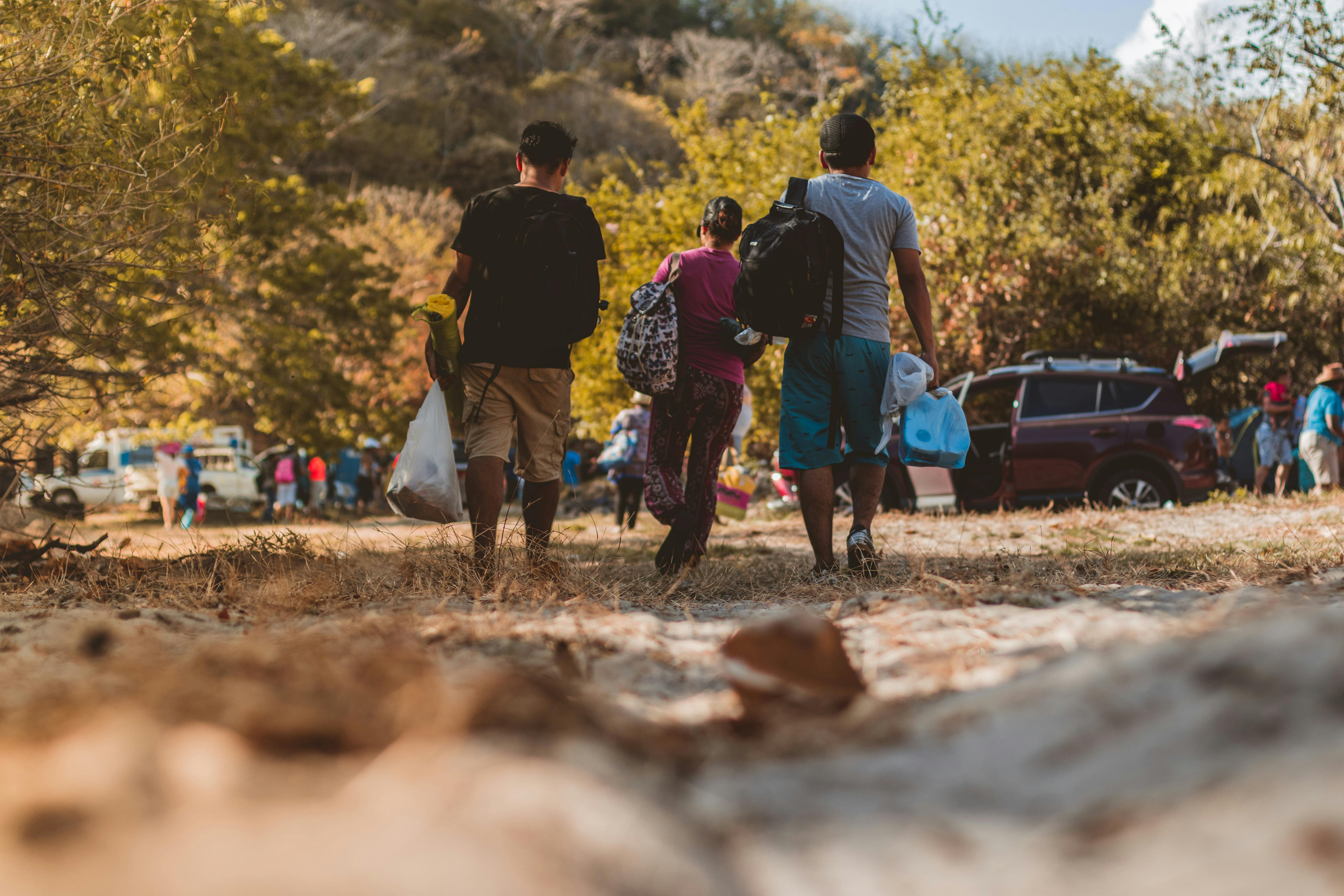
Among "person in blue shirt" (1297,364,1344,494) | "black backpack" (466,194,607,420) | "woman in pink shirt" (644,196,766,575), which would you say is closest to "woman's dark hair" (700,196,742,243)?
"woman in pink shirt" (644,196,766,575)

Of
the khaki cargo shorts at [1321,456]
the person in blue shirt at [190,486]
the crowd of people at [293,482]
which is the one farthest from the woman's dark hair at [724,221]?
the person in blue shirt at [190,486]

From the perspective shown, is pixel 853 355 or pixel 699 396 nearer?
pixel 853 355

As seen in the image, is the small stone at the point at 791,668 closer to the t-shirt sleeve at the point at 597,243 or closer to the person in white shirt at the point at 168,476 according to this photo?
the t-shirt sleeve at the point at 597,243

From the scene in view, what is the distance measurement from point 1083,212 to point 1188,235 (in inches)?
72.1

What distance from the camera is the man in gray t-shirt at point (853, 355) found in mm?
4586

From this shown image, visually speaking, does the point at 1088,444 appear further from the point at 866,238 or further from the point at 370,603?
the point at 370,603

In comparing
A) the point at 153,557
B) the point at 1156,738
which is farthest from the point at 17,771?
the point at 153,557

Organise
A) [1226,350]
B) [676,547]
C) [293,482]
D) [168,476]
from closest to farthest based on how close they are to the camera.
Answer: [676,547]
[1226,350]
[168,476]
[293,482]

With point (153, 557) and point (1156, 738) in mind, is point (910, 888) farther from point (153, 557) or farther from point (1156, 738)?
point (153, 557)

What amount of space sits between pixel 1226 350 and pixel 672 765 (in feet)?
41.7

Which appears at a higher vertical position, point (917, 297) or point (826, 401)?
point (917, 297)

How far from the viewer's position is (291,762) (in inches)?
53.4

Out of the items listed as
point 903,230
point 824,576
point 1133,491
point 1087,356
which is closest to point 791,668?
point 824,576

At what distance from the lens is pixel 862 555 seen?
4293mm
